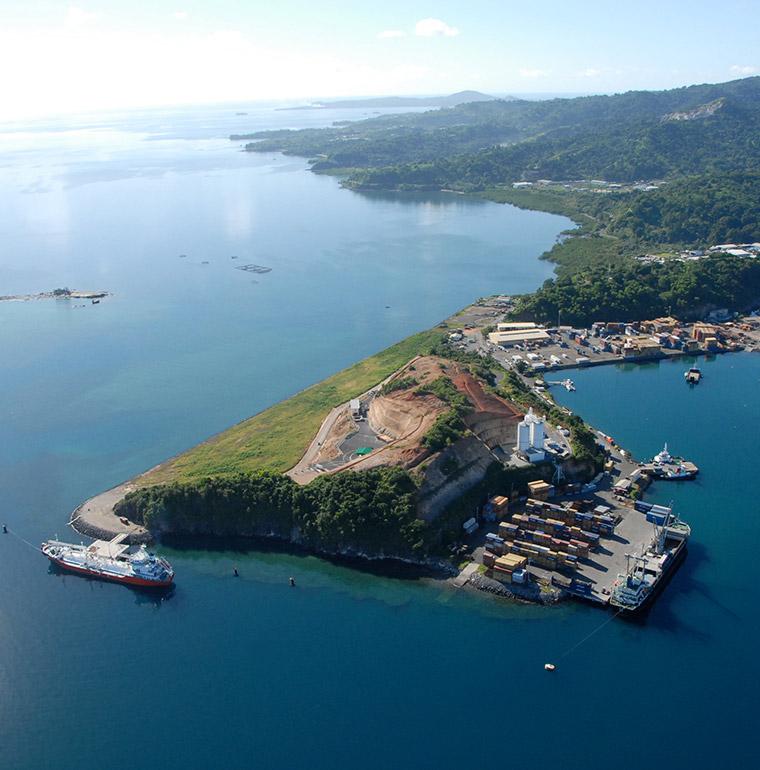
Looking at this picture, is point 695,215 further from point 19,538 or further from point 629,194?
point 19,538

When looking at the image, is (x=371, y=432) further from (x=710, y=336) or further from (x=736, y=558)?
(x=710, y=336)

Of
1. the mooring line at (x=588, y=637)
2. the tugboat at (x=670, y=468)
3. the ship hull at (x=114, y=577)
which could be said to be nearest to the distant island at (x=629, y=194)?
the tugboat at (x=670, y=468)

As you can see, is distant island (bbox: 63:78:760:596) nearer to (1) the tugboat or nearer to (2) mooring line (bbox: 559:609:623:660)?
(1) the tugboat

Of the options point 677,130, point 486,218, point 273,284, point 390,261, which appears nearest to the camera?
point 273,284

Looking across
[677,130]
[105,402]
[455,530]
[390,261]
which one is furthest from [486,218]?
[455,530]

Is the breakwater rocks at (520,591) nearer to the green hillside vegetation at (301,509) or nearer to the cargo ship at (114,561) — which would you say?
the green hillside vegetation at (301,509)

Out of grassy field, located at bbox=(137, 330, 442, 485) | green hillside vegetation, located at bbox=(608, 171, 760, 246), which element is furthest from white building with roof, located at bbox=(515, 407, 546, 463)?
green hillside vegetation, located at bbox=(608, 171, 760, 246)

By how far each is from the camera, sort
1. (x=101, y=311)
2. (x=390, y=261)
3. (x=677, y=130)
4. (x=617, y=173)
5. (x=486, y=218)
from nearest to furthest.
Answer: (x=101, y=311) → (x=390, y=261) → (x=486, y=218) → (x=617, y=173) → (x=677, y=130)
